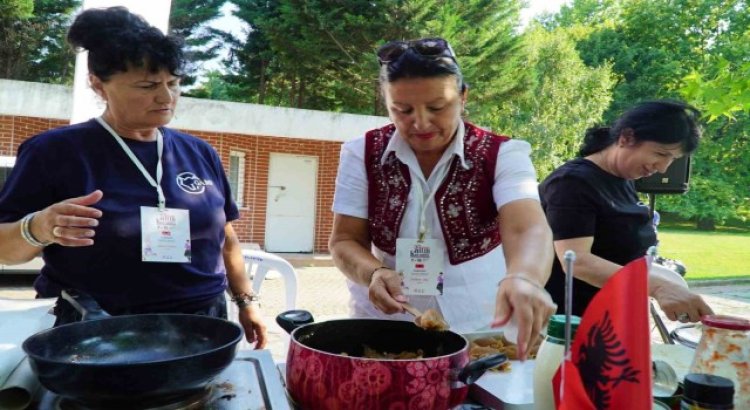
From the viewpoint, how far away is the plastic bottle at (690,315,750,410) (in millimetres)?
995

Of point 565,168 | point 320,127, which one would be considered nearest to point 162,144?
point 565,168

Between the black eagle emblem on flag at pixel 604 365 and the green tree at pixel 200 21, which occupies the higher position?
the green tree at pixel 200 21

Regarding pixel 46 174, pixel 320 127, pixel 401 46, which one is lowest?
pixel 46 174

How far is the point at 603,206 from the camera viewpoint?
2.21 m

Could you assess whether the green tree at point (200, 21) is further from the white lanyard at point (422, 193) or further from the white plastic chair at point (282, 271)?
the white lanyard at point (422, 193)

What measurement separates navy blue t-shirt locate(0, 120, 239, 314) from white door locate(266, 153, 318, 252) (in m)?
9.31

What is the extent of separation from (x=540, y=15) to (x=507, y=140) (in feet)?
116

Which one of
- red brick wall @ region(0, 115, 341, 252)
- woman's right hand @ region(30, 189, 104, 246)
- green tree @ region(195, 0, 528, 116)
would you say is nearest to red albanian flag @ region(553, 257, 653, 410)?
woman's right hand @ region(30, 189, 104, 246)

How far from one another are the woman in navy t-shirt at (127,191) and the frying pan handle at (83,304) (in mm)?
50

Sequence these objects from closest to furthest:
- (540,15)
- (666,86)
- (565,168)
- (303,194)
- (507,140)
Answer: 1. (507,140)
2. (565,168)
3. (303,194)
4. (666,86)
5. (540,15)

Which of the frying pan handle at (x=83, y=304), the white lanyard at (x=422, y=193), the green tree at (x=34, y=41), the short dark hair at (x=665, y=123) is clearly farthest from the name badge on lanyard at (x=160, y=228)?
the green tree at (x=34, y=41)

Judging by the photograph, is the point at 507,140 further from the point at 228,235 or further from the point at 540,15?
the point at 540,15

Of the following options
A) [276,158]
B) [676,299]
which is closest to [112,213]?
[676,299]

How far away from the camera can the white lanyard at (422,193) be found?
1.67 m
